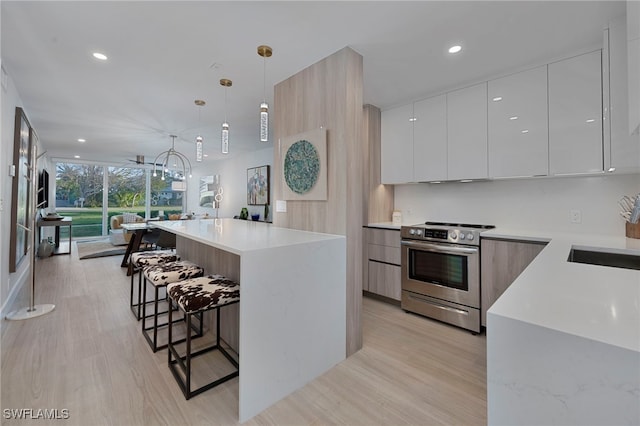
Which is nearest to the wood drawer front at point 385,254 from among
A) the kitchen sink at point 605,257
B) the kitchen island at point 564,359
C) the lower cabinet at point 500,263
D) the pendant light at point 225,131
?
the lower cabinet at point 500,263

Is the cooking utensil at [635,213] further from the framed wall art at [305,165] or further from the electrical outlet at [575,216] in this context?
the framed wall art at [305,165]

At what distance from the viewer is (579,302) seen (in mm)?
745

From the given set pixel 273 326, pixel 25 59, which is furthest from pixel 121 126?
pixel 273 326

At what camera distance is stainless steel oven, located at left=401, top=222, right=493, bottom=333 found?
8.13 feet

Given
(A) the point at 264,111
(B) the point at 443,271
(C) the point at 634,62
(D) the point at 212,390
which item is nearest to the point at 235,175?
(A) the point at 264,111

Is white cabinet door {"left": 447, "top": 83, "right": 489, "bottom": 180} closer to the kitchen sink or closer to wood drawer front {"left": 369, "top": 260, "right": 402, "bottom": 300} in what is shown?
the kitchen sink

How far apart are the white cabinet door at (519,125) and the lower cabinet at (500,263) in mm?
685

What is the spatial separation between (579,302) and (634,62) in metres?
1.47

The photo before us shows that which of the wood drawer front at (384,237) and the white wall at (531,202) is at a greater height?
the white wall at (531,202)

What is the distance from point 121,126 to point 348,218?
4.52 metres

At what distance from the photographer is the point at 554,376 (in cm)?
60

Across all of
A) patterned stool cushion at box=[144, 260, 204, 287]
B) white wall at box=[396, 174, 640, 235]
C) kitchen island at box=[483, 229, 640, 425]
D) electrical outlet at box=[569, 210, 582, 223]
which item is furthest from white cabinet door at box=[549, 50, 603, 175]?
patterned stool cushion at box=[144, 260, 204, 287]

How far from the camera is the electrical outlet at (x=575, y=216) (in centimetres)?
244

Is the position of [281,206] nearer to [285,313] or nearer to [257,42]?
[285,313]
